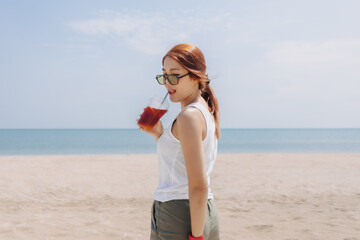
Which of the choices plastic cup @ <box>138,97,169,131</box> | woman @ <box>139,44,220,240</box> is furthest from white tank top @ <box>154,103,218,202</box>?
plastic cup @ <box>138,97,169,131</box>

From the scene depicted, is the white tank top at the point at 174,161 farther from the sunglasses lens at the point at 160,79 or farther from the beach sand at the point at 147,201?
the beach sand at the point at 147,201

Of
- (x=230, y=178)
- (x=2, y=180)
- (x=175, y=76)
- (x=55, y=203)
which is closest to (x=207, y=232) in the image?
(x=175, y=76)

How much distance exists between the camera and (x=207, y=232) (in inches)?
62.3

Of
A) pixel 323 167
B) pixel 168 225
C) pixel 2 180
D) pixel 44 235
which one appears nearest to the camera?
pixel 168 225

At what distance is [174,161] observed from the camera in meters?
1.52

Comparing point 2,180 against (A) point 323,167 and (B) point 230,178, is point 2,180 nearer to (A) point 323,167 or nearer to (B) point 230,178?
(B) point 230,178

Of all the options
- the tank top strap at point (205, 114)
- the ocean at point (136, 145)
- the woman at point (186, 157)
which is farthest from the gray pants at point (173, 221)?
the ocean at point (136, 145)

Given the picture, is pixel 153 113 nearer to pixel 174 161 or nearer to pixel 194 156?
pixel 174 161

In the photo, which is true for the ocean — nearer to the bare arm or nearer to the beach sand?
the beach sand

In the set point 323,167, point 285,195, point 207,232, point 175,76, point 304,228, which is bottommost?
point 323,167

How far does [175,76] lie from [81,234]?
399 centimetres

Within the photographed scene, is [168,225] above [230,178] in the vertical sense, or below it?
above

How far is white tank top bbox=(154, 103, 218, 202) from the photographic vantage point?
148cm

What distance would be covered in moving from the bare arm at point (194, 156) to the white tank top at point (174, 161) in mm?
74
